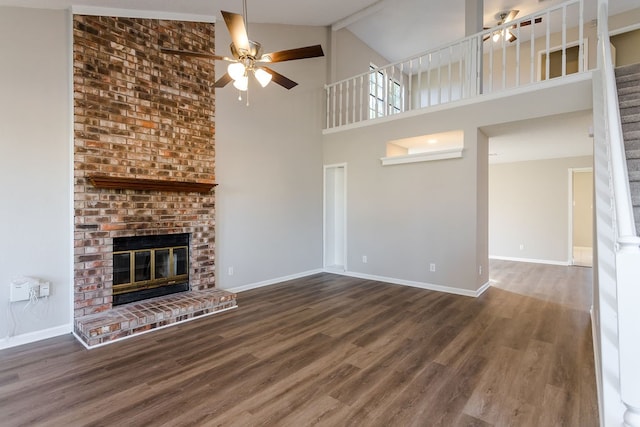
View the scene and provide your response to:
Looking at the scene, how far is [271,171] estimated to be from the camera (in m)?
5.17

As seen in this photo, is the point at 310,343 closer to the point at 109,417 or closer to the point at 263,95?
the point at 109,417

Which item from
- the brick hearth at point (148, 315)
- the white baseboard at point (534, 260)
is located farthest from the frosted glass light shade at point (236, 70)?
the white baseboard at point (534, 260)

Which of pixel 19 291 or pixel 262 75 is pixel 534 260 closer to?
pixel 262 75

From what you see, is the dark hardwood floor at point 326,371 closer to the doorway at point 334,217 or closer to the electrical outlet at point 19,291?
the electrical outlet at point 19,291

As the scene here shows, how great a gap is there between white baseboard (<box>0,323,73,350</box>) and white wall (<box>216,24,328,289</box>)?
1772 mm

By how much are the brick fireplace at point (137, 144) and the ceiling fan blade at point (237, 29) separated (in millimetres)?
1791

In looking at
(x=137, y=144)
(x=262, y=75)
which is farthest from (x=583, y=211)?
(x=137, y=144)

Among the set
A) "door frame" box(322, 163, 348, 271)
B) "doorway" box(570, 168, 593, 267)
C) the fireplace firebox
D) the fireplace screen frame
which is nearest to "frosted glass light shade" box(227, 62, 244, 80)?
the fireplace firebox

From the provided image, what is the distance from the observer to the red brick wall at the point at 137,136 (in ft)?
10.8

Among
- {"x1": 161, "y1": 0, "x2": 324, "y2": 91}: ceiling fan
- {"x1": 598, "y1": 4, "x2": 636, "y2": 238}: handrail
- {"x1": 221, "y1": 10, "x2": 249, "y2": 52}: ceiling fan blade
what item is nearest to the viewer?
{"x1": 598, "y1": 4, "x2": 636, "y2": 238}: handrail

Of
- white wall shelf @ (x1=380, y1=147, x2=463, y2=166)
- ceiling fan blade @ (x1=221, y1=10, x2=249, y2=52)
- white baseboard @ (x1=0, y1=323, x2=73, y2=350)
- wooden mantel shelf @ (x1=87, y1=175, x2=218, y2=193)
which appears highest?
ceiling fan blade @ (x1=221, y1=10, x2=249, y2=52)

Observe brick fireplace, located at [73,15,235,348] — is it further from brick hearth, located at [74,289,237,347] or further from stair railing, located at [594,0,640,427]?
stair railing, located at [594,0,640,427]

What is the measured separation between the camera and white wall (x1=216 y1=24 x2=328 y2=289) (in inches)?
180

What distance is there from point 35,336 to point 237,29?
342cm
